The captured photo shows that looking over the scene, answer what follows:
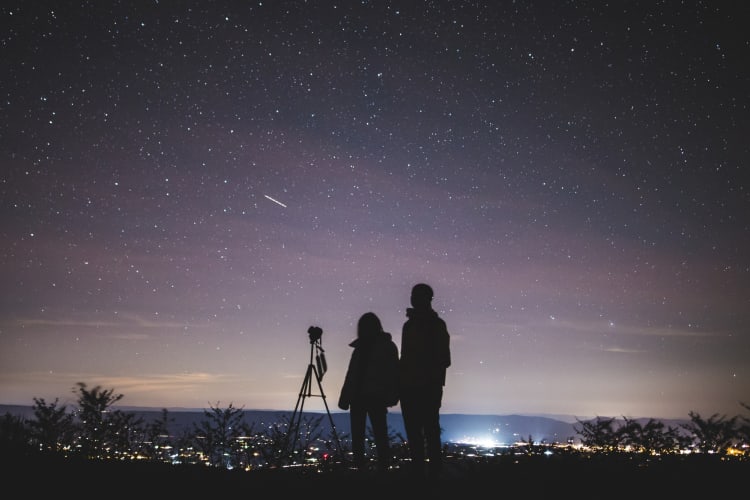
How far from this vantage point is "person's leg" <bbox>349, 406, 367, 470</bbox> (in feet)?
19.6

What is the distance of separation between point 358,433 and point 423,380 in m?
1.55

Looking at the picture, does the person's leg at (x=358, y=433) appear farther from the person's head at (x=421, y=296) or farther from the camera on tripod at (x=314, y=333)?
the camera on tripod at (x=314, y=333)

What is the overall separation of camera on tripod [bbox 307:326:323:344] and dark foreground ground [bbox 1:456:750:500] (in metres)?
2.91

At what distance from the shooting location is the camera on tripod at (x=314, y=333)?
8.24 metres

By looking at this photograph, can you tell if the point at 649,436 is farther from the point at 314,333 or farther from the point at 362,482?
the point at 362,482

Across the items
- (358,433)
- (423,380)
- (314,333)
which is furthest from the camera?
(314,333)

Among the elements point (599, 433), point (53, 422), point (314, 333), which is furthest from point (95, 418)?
point (599, 433)

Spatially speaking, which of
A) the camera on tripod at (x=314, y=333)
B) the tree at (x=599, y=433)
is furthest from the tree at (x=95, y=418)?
the tree at (x=599, y=433)

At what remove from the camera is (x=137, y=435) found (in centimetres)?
894

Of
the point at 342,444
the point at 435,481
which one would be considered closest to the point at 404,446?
the point at 342,444

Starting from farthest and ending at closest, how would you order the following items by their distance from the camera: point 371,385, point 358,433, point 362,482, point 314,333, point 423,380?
point 314,333 < point 358,433 < point 371,385 < point 423,380 < point 362,482

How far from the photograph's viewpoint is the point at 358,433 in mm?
6098

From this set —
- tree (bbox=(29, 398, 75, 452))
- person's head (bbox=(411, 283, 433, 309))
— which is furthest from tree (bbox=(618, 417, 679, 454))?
tree (bbox=(29, 398, 75, 452))

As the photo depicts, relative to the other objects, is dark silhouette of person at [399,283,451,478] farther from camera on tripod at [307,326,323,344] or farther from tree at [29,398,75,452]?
tree at [29,398,75,452]
